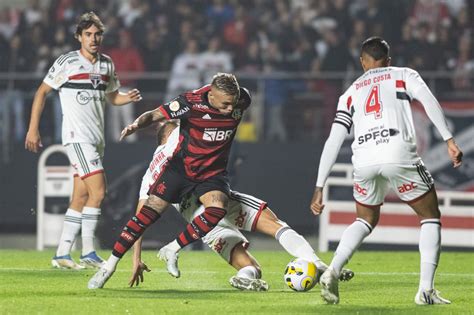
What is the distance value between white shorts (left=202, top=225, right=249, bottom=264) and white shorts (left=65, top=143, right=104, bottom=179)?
210 cm

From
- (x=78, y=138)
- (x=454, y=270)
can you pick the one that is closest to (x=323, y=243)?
(x=454, y=270)

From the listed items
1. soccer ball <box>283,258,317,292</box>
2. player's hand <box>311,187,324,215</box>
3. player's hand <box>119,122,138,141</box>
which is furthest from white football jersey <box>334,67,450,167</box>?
player's hand <box>119,122,138,141</box>

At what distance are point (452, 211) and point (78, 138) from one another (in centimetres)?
581

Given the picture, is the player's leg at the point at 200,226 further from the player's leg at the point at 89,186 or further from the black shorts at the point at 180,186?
the player's leg at the point at 89,186

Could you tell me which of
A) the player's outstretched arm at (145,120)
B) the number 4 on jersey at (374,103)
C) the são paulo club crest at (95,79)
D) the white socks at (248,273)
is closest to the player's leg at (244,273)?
the white socks at (248,273)

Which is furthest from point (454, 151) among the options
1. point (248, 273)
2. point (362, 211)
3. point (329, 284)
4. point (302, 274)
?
point (248, 273)

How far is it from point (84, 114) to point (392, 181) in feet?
13.4

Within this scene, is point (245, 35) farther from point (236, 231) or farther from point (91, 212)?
point (236, 231)

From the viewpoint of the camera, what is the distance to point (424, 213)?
8461 millimetres

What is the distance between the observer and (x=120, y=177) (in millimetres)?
17250

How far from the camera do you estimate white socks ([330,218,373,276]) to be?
8.34 m

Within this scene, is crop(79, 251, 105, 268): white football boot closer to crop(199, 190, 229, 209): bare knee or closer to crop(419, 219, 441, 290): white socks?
crop(199, 190, 229, 209): bare knee

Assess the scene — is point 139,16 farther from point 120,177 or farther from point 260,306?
point 260,306

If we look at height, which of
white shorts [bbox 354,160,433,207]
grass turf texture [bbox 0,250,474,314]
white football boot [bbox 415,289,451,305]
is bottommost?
grass turf texture [bbox 0,250,474,314]
